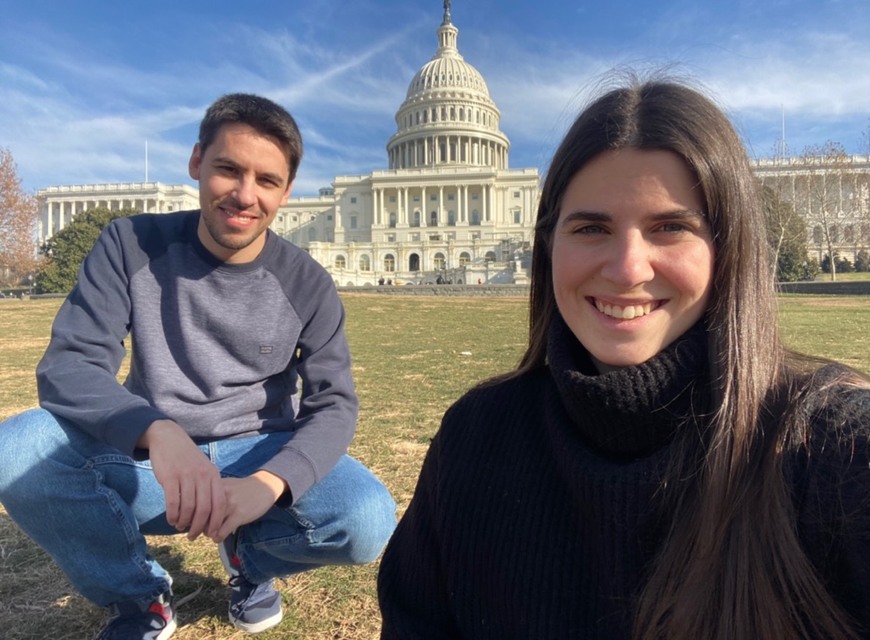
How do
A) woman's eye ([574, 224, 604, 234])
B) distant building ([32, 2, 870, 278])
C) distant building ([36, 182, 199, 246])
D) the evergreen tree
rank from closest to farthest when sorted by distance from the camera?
1. woman's eye ([574, 224, 604, 234])
2. the evergreen tree
3. distant building ([32, 2, 870, 278])
4. distant building ([36, 182, 199, 246])

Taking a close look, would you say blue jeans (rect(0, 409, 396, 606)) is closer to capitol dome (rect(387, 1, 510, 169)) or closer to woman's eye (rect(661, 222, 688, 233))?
woman's eye (rect(661, 222, 688, 233))

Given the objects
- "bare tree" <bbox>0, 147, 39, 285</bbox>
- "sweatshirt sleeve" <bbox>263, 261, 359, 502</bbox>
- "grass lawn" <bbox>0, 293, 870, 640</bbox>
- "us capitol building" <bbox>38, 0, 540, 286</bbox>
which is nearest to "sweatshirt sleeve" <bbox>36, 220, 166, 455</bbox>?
"sweatshirt sleeve" <bbox>263, 261, 359, 502</bbox>

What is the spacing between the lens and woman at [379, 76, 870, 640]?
0.97m

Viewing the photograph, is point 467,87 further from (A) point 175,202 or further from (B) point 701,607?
(B) point 701,607

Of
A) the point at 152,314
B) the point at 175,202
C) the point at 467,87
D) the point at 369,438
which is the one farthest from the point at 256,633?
the point at 175,202

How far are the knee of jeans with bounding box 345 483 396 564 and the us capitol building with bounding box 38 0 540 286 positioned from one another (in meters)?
58.8

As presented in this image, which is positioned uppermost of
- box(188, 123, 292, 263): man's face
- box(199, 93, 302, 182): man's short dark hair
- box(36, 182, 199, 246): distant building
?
box(36, 182, 199, 246): distant building

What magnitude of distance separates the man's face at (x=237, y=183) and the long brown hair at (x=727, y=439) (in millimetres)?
1512

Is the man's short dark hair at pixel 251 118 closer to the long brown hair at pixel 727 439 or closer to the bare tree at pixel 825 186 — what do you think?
the long brown hair at pixel 727 439

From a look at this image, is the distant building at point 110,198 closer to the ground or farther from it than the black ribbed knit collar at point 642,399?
farther from it

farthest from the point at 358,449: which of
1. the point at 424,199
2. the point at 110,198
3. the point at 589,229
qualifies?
the point at 110,198

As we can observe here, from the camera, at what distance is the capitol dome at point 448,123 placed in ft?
245

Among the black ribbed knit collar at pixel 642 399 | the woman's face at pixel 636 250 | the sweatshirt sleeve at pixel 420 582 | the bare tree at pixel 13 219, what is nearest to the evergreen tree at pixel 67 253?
the bare tree at pixel 13 219

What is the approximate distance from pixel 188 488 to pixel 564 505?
3.97 feet
